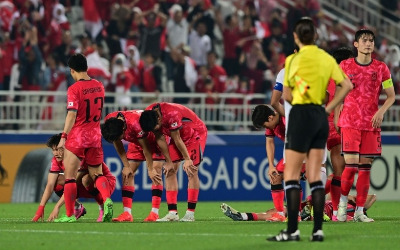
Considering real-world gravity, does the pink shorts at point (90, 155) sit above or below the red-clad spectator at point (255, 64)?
below

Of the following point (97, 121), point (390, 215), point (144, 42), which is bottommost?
point (390, 215)

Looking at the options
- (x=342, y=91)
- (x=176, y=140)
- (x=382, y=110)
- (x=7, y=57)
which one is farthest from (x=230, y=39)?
(x=342, y=91)

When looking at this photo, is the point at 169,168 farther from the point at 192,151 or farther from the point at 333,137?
the point at 333,137

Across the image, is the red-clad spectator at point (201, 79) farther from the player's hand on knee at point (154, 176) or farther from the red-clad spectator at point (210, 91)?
the player's hand on knee at point (154, 176)

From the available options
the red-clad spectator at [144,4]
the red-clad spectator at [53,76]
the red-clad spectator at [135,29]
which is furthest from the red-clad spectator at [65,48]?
the red-clad spectator at [144,4]

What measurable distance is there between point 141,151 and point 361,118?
315cm

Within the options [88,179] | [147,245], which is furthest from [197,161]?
[147,245]

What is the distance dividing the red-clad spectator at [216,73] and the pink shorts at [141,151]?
9078 mm

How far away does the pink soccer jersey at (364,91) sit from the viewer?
14.5 m

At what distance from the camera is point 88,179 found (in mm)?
15078

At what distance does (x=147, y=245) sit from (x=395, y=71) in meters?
16.1

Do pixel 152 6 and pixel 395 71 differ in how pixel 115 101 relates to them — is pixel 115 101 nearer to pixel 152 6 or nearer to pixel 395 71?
pixel 152 6

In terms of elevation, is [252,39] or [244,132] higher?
[252,39]

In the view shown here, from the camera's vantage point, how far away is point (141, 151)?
15586mm
